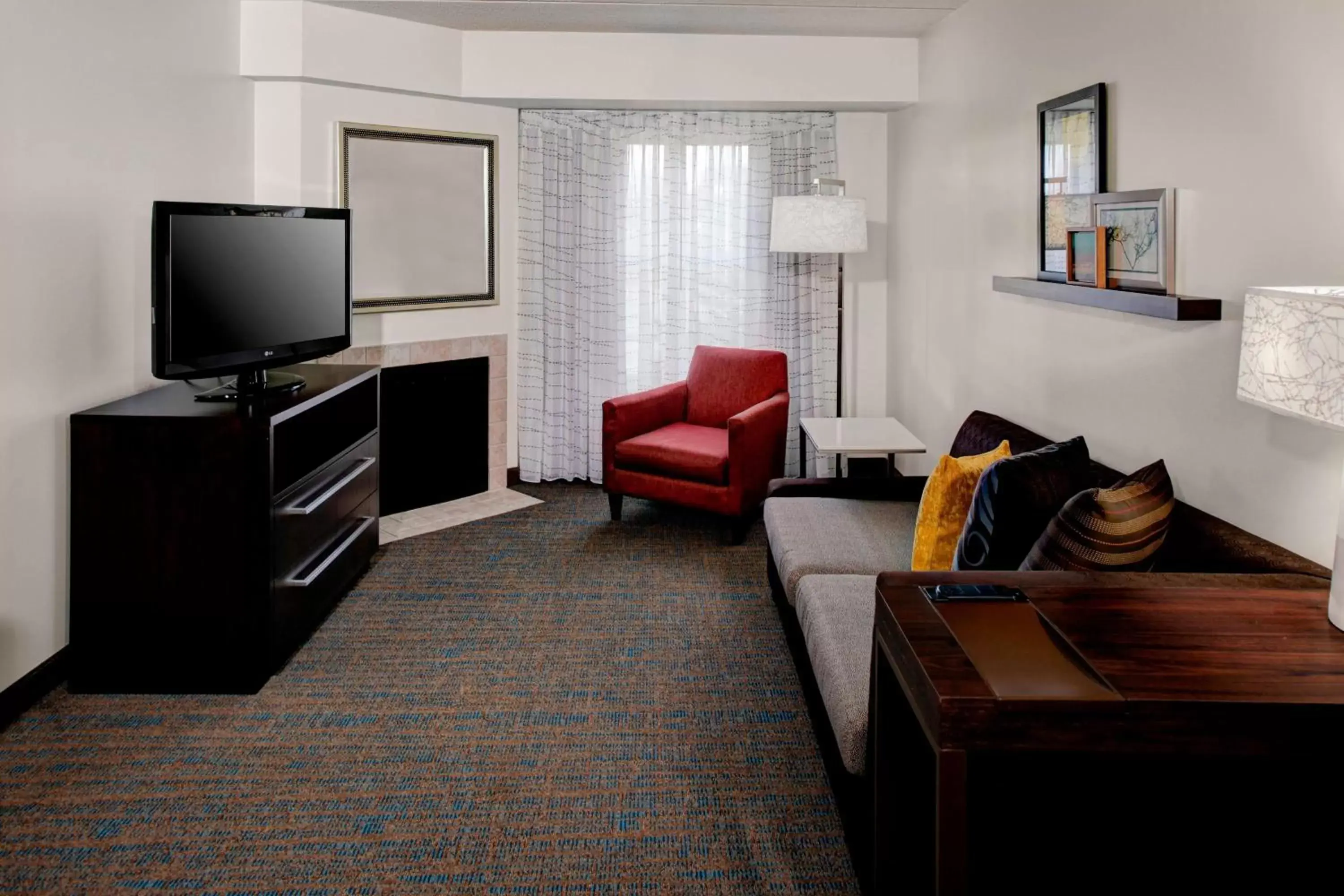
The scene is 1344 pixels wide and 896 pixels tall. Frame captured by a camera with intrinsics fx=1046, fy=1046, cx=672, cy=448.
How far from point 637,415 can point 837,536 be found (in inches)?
77.7

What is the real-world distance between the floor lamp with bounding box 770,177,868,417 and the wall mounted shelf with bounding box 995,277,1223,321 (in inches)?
49.7

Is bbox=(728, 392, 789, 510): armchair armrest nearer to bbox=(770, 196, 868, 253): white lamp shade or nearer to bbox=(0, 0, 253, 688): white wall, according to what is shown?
bbox=(770, 196, 868, 253): white lamp shade

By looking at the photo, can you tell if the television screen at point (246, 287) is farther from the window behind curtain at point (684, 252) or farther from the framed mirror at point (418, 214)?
the window behind curtain at point (684, 252)

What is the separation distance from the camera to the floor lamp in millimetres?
4848

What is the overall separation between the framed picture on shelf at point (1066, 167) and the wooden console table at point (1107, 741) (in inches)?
62.6

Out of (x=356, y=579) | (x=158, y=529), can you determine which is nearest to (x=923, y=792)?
(x=158, y=529)

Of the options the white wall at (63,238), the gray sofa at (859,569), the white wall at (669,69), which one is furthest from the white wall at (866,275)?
the white wall at (63,238)

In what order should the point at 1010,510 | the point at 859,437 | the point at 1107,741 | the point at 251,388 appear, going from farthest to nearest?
the point at 859,437 < the point at 251,388 < the point at 1010,510 < the point at 1107,741

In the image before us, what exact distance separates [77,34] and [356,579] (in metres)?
2.11

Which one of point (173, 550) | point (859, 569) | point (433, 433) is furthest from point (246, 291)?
point (859, 569)

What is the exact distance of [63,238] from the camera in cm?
311

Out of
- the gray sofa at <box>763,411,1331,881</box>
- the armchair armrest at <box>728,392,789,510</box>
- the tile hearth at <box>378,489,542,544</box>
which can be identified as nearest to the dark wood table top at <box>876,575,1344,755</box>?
the gray sofa at <box>763,411,1331,881</box>

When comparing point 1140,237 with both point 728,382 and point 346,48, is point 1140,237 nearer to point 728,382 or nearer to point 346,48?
point 728,382

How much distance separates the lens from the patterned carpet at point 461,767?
7.18 ft
